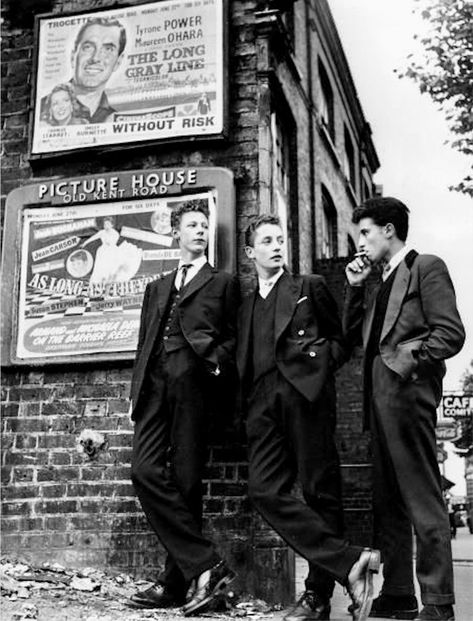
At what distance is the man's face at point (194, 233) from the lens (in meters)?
5.33

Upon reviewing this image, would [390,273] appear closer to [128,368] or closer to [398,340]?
[398,340]

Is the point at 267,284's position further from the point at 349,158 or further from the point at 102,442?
the point at 349,158

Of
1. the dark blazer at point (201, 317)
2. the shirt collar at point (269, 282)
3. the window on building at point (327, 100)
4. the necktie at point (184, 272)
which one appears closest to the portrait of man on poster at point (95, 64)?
the necktie at point (184, 272)

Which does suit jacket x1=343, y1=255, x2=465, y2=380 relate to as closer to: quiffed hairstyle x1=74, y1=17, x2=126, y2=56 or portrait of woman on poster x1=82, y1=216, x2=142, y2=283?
portrait of woman on poster x1=82, y1=216, x2=142, y2=283

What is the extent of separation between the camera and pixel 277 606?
5402 mm

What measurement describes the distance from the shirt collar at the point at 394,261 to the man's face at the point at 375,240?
63 mm

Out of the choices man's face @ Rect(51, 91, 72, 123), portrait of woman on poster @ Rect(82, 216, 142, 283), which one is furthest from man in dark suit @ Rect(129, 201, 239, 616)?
man's face @ Rect(51, 91, 72, 123)

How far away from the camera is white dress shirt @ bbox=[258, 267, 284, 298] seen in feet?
16.6

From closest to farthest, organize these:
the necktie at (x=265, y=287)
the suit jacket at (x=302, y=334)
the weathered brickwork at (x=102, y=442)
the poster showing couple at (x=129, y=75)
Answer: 1. the suit jacket at (x=302, y=334)
2. the necktie at (x=265, y=287)
3. the weathered brickwork at (x=102, y=442)
4. the poster showing couple at (x=129, y=75)

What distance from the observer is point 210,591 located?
4617mm

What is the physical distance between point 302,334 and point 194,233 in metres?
1.04

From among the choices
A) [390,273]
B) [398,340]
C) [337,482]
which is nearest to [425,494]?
[337,482]

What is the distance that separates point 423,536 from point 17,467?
321 cm

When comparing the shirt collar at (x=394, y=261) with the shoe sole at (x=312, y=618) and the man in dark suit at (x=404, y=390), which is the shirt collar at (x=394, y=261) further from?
the shoe sole at (x=312, y=618)
